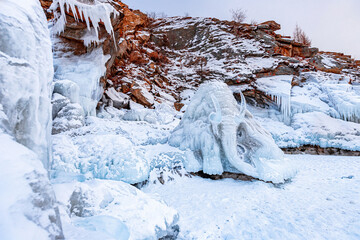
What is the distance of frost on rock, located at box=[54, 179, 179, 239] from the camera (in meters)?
1.47

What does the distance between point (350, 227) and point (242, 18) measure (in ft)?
99.2

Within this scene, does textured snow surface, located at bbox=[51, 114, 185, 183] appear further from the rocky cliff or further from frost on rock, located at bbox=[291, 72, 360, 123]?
frost on rock, located at bbox=[291, 72, 360, 123]

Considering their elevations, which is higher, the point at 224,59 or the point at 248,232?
the point at 224,59

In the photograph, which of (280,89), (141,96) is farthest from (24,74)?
(280,89)

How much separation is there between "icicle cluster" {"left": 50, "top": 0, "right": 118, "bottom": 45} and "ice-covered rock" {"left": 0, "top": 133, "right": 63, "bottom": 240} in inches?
374

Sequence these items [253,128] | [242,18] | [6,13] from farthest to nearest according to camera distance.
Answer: [242,18]
[253,128]
[6,13]

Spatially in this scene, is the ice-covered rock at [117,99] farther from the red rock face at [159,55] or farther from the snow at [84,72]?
the snow at [84,72]

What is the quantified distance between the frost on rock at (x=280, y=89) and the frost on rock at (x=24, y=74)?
43.4ft

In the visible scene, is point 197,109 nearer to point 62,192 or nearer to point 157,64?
point 62,192

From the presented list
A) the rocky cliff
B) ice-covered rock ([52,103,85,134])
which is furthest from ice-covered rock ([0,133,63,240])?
the rocky cliff

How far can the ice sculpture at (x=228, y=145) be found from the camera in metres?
4.90

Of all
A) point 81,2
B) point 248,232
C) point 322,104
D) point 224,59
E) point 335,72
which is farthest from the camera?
point 224,59

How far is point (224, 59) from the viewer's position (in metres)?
18.5

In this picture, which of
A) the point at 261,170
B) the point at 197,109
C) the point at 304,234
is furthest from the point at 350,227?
the point at 197,109
